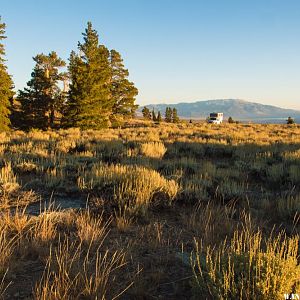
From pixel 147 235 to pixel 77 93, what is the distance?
2888cm

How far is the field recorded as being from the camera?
3.13 m

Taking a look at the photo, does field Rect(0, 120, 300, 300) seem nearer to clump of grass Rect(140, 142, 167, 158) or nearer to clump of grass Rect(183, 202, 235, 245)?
clump of grass Rect(183, 202, 235, 245)

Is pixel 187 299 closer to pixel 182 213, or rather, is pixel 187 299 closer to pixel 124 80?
pixel 182 213

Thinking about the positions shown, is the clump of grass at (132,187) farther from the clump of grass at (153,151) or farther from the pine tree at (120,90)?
the pine tree at (120,90)

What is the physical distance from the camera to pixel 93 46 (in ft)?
114

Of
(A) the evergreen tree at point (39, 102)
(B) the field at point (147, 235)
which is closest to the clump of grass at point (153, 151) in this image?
(B) the field at point (147, 235)

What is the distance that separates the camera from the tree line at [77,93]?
3219cm

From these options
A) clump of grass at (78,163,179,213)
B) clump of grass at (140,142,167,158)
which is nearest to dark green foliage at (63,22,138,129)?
clump of grass at (140,142,167,158)

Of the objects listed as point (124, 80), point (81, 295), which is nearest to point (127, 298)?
point (81, 295)

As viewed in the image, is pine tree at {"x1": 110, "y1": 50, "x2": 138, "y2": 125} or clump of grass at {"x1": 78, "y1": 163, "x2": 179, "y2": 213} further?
pine tree at {"x1": 110, "y1": 50, "x2": 138, "y2": 125}

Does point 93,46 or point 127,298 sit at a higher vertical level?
point 93,46

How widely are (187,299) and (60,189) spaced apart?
178 inches

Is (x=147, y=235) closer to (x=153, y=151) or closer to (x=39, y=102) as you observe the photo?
(x=153, y=151)

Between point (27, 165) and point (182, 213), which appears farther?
point (27, 165)
